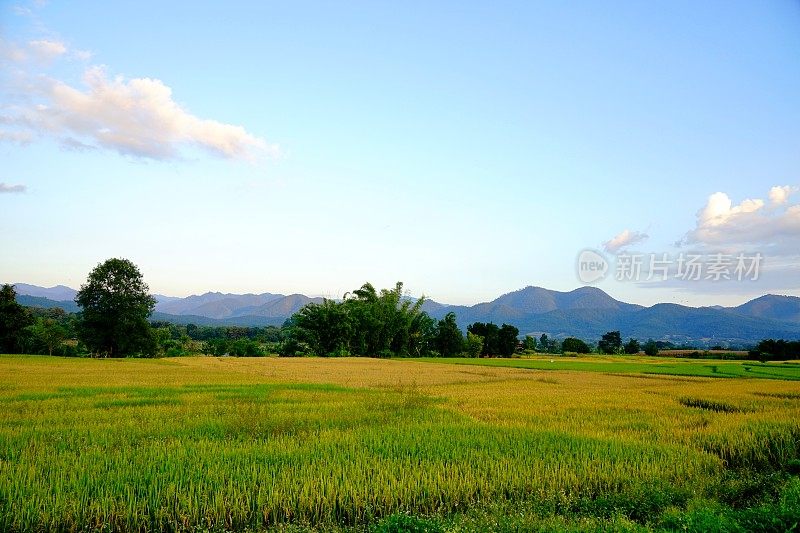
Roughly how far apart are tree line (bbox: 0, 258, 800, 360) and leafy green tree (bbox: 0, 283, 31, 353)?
9cm

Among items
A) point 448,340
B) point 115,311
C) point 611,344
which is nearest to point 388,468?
point 115,311

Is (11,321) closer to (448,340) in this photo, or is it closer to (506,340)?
(448,340)

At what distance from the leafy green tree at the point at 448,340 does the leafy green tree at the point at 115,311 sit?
43495 millimetres

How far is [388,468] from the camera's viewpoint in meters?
7.33

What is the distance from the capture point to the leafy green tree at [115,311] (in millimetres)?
46031

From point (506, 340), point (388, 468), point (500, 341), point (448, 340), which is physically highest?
point (388, 468)

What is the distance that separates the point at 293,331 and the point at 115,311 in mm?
21676

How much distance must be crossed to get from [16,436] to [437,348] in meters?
70.9

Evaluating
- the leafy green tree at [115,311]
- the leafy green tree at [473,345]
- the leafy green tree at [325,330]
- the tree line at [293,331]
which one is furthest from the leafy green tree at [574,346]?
the leafy green tree at [115,311]

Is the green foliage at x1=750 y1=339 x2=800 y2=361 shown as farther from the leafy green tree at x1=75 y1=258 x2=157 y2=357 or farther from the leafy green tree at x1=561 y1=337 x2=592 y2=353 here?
the leafy green tree at x1=75 y1=258 x2=157 y2=357

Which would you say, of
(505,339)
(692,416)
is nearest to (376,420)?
(692,416)

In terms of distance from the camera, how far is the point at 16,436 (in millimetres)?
8867

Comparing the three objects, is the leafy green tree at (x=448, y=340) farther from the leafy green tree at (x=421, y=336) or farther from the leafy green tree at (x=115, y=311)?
the leafy green tree at (x=115, y=311)

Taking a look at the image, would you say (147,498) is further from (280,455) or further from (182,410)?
(182,410)
